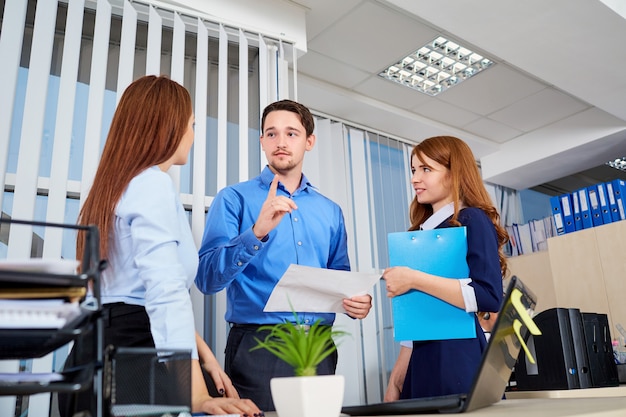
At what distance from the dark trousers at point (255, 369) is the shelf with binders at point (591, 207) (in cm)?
313

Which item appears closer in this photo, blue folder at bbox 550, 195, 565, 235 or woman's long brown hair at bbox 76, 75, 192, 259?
woman's long brown hair at bbox 76, 75, 192, 259

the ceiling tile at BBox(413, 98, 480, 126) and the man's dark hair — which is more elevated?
the ceiling tile at BBox(413, 98, 480, 126)

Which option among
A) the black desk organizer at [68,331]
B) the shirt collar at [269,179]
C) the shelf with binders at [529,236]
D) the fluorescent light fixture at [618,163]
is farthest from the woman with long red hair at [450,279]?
the fluorescent light fixture at [618,163]

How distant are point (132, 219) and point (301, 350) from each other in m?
0.43

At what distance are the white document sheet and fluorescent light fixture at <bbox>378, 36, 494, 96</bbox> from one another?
2.36 m

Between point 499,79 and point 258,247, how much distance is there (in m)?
2.66

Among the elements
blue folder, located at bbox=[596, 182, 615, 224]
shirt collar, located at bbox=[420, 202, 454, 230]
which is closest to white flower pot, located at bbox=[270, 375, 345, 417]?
shirt collar, located at bbox=[420, 202, 454, 230]

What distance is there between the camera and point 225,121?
258 centimetres

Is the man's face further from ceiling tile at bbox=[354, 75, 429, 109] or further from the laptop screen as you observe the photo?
ceiling tile at bbox=[354, 75, 429, 109]

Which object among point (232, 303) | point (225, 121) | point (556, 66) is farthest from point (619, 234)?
point (232, 303)

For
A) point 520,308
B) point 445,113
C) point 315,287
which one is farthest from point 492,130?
point 520,308

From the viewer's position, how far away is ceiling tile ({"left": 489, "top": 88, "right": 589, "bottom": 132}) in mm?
3816

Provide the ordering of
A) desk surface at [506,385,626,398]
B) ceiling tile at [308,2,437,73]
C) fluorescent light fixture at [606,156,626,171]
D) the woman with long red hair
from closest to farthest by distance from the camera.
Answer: the woman with long red hair < desk surface at [506,385,626,398] < ceiling tile at [308,2,437,73] < fluorescent light fixture at [606,156,626,171]

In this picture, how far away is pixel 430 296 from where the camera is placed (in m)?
1.34
